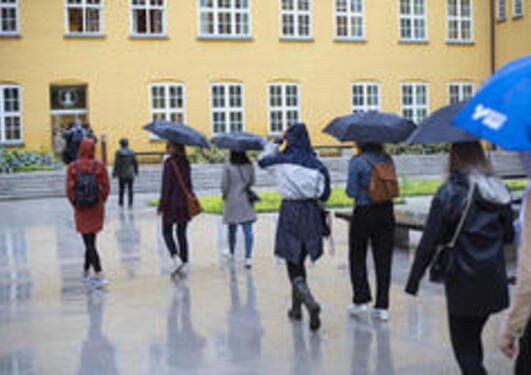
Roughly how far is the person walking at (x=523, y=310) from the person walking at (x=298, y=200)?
10.9 feet

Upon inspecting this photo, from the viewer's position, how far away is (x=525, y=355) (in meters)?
4.39

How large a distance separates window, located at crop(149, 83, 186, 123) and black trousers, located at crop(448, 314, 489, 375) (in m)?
26.6

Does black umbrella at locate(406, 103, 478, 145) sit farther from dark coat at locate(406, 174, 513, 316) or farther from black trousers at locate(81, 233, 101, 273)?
black trousers at locate(81, 233, 101, 273)

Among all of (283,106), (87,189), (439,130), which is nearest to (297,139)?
(439,130)

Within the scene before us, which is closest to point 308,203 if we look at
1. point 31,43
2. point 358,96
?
point 31,43

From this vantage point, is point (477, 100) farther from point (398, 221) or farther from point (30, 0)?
point (30, 0)

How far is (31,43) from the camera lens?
29.4 metres

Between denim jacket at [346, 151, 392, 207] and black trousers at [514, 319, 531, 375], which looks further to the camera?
denim jacket at [346, 151, 392, 207]

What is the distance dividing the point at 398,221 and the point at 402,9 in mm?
24313

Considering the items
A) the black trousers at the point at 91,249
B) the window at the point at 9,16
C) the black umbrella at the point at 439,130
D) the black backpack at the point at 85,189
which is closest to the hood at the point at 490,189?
the black umbrella at the point at 439,130

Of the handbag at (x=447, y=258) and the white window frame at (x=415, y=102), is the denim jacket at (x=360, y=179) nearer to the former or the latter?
the handbag at (x=447, y=258)

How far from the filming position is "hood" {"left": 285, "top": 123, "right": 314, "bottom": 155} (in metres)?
7.68

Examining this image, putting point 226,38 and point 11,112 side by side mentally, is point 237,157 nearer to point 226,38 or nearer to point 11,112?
point 11,112

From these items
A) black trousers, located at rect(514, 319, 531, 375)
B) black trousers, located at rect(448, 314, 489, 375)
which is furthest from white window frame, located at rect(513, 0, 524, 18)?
black trousers, located at rect(514, 319, 531, 375)
